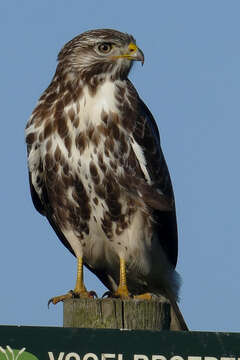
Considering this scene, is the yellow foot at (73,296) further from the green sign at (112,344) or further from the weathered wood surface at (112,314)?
the green sign at (112,344)

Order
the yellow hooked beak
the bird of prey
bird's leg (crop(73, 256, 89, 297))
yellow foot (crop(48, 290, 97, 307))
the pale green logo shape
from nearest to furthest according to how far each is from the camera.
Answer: the pale green logo shape
yellow foot (crop(48, 290, 97, 307))
bird's leg (crop(73, 256, 89, 297))
the bird of prey
the yellow hooked beak

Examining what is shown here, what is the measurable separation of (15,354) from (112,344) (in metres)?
0.50

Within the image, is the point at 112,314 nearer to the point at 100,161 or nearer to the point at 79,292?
the point at 79,292

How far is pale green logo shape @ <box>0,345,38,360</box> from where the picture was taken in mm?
4215

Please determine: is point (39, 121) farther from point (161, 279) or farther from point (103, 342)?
point (103, 342)

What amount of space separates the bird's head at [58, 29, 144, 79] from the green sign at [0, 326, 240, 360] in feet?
11.3

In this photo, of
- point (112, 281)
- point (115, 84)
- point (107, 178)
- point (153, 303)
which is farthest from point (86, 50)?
point (153, 303)

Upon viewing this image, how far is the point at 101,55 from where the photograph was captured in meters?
7.41

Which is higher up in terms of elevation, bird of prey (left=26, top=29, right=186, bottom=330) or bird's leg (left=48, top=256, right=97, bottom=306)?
bird of prey (left=26, top=29, right=186, bottom=330)

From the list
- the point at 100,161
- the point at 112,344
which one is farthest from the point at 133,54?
the point at 112,344

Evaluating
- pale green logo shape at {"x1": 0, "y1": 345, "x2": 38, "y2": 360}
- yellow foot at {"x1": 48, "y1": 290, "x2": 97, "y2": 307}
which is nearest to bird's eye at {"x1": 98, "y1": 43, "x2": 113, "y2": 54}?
yellow foot at {"x1": 48, "y1": 290, "x2": 97, "y2": 307}

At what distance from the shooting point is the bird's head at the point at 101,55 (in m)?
7.34

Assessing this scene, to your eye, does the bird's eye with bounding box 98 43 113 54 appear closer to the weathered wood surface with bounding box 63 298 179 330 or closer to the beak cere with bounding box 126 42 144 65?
the beak cere with bounding box 126 42 144 65

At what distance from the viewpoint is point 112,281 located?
8.07 metres
